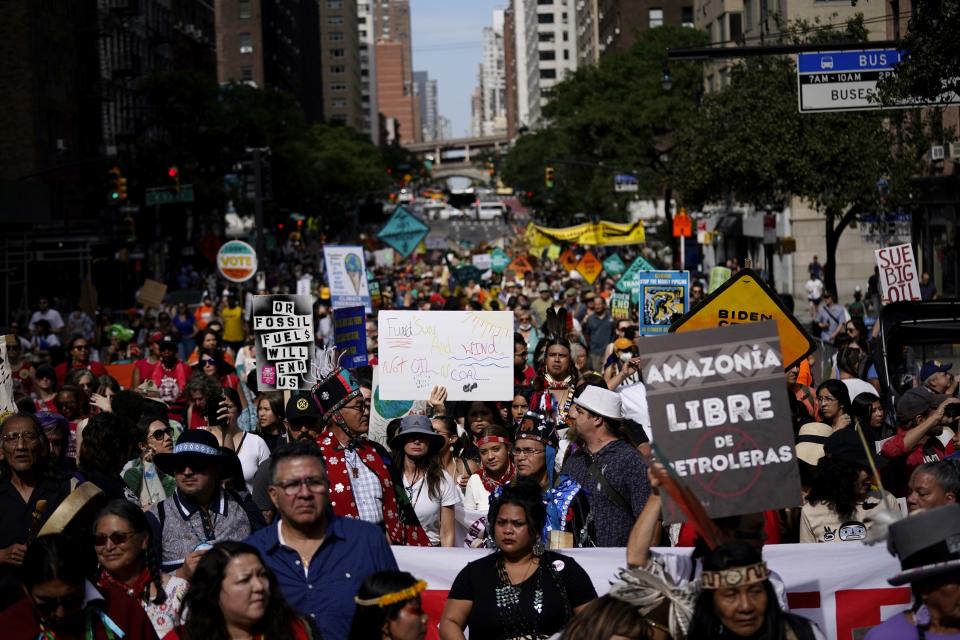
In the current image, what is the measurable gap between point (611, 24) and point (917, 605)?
11209 centimetres

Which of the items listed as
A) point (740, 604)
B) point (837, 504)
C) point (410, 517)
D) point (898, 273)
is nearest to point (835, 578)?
point (837, 504)

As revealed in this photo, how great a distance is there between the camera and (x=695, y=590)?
5.44 meters

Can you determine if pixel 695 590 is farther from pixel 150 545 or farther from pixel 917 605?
pixel 150 545

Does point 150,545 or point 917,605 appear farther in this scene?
point 150,545

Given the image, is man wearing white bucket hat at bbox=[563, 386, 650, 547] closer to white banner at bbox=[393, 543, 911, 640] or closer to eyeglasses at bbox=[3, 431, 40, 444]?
white banner at bbox=[393, 543, 911, 640]

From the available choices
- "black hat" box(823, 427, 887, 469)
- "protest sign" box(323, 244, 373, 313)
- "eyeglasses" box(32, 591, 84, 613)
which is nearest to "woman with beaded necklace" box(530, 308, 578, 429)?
"black hat" box(823, 427, 887, 469)

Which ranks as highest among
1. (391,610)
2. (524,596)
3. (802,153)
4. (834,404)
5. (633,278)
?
(802,153)

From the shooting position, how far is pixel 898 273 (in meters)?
16.2

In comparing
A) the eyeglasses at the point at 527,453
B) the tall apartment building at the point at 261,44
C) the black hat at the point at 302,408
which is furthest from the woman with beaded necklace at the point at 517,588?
the tall apartment building at the point at 261,44

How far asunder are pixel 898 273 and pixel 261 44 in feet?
393

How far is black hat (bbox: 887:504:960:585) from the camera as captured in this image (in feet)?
16.0

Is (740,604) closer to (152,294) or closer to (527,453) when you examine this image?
(527,453)

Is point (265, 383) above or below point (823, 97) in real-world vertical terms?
below

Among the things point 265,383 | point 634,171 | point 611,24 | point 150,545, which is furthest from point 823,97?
point 611,24
